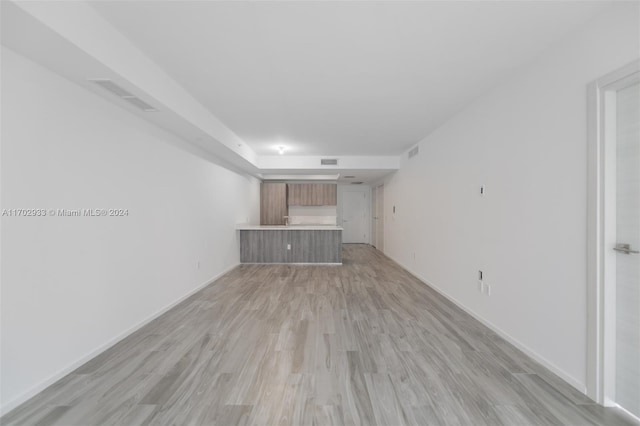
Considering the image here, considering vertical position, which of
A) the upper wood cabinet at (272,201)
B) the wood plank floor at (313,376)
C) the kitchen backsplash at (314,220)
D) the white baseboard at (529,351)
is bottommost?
the wood plank floor at (313,376)

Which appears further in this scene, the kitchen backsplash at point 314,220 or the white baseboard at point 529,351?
the kitchen backsplash at point 314,220

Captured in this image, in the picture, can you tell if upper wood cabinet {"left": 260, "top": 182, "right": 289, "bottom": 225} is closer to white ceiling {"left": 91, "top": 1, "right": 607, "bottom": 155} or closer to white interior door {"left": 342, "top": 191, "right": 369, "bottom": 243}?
white interior door {"left": 342, "top": 191, "right": 369, "bottom": 243}

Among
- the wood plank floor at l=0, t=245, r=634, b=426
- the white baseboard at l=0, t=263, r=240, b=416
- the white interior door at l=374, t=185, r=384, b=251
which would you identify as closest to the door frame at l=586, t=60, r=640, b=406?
the wood plank floor at l=0, t=245, r=634, b=426

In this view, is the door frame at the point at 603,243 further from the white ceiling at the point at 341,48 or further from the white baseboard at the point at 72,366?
the white baseboard at the point at 72,366

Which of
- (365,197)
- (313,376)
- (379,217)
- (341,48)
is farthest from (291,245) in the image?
(341,48)

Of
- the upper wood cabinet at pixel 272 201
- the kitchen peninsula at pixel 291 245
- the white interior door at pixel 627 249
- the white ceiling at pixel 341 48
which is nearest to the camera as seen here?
the white interior door at pixel 627 249

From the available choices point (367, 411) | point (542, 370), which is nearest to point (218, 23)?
point (367, 411)

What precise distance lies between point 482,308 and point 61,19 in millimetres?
4301

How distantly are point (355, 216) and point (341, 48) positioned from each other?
7.76 m

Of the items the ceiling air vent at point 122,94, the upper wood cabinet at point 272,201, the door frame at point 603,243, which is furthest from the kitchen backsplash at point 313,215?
the door frame at point 603,243

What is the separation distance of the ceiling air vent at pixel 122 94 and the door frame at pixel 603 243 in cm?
366

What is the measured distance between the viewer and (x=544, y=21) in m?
1.79

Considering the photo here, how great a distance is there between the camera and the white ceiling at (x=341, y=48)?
1.70m

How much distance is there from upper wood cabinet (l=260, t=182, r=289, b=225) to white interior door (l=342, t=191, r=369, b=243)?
2.52 meters
